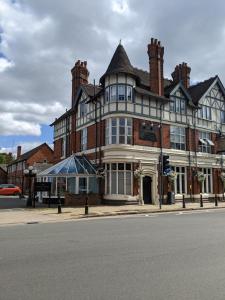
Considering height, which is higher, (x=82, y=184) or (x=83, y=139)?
(x=83, y=139)

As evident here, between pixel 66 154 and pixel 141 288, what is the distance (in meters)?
32.1

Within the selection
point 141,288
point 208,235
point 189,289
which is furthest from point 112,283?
point 208,235

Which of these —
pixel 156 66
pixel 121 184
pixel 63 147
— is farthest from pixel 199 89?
pixel 63 147

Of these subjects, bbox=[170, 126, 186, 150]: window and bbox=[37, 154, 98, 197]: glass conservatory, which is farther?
bbox=[170, 126, 186, 150]: window

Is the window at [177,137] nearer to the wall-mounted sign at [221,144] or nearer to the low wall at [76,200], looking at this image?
the wall-mounted sign at [221,144]

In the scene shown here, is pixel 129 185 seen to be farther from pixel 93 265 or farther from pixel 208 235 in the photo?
pixel 93 265

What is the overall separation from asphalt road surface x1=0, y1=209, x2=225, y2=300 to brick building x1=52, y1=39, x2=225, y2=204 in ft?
54.6

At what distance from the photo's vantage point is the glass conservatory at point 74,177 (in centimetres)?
2856

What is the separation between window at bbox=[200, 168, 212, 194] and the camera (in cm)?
3394

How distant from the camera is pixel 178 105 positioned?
32719 millimetres

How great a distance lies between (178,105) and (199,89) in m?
4.79

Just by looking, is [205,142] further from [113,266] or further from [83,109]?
[113,266]

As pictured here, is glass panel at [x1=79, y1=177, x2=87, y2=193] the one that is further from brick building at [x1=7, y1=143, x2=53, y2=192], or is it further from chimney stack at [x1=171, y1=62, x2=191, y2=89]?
brick building at [x1=7, y1=143, x2=53, y2=192]

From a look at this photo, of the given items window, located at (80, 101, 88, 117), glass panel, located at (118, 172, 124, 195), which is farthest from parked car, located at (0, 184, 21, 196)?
glass panel, located at (118, 172, 124, 195)
